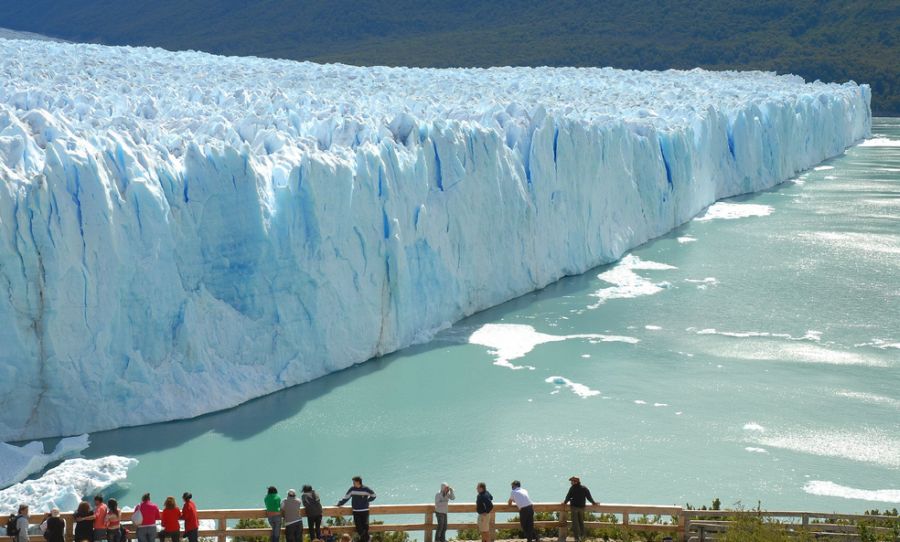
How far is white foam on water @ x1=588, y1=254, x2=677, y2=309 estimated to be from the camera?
20.3m

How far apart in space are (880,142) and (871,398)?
113 feet

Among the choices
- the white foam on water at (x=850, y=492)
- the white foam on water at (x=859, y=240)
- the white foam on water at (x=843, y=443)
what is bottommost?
the white foam on water at (x=850, y=492)

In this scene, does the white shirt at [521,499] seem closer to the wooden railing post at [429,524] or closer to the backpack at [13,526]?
the wooden railing post at [429,524]

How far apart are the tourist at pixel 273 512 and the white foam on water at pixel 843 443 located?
21.3ft

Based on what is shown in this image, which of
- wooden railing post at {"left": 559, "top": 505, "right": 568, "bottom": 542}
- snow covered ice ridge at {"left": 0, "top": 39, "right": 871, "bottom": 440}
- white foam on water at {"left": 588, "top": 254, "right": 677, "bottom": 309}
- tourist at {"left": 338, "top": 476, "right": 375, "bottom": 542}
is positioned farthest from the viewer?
white foam on water at {"left": 588, "top": 254, "right": 677, "bottom": 309}

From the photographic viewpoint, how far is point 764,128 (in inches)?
1272

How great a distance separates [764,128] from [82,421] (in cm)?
2391

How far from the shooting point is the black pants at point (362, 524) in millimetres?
9336

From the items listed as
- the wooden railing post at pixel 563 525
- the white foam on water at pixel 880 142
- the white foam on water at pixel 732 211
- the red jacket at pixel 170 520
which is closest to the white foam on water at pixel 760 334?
the wooden railing post at pixel 563 525

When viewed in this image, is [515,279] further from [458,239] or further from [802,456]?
[802,456]

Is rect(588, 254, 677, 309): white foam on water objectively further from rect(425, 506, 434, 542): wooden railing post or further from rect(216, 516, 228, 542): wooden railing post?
rect(216, 516, 228, 542): wooden railing post

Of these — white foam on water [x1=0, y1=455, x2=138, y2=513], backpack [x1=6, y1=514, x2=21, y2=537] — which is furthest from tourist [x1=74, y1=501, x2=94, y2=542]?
white foam on water [x1=0, y1=455, x2=138, y2=513]

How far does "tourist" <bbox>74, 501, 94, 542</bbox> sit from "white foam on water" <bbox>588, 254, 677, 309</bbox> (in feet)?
39.1

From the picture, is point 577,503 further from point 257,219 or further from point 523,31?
point 523,31
